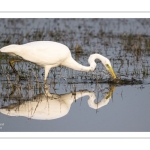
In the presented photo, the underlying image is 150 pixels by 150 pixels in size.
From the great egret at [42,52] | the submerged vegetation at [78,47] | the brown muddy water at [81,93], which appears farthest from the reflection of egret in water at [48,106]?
the great egret at [42,52]

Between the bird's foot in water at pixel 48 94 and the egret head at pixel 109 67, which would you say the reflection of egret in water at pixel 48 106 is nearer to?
the bird's foot in water at pixel 48 94

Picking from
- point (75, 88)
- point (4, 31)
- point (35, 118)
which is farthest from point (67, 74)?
point (4, 31)

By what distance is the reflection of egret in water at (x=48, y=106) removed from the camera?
29.1ft

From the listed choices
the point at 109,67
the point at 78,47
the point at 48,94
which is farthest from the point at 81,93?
the point at 78,47

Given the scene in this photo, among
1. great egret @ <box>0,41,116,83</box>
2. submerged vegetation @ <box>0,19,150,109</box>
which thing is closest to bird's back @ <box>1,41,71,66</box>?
great egret @ <box>0,41,116,83</box>

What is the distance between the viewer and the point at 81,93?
10219mm

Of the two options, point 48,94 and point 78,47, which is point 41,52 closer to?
point 48,94

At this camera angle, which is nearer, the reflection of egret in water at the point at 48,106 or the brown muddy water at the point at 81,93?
the brown muddy water at the point at 81,93

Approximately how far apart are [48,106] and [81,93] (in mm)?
1143

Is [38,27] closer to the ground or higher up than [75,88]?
higher up

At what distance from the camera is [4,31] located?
16562 mm

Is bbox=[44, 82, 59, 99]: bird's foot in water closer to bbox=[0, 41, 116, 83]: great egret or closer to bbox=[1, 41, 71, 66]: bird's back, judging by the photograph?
bbox=[0, 41, 116, 83]: great egret
